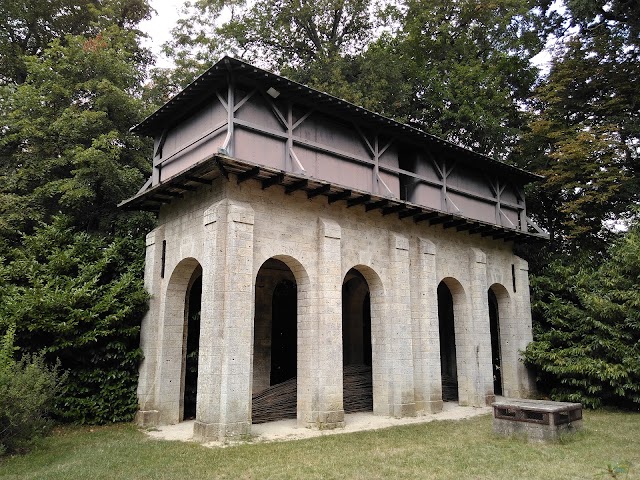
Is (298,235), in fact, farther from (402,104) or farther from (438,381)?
(402,104)

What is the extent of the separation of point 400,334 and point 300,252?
396 cm

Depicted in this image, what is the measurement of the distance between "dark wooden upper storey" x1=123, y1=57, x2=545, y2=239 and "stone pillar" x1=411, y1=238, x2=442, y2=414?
5.02ft

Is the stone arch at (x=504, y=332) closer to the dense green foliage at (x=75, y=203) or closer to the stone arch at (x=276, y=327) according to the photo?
the stone arch at (x=276, y=327)

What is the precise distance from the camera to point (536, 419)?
970 centimetres

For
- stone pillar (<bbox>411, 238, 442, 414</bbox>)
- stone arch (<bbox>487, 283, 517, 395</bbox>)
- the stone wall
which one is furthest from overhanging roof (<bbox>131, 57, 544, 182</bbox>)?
stone arch (<bbox>487, 283, 517, 395</bbox>)

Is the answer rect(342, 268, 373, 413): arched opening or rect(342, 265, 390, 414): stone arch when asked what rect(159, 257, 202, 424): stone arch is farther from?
rect(342, 268, 373, 413): arched opening

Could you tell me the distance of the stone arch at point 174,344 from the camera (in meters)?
12.2

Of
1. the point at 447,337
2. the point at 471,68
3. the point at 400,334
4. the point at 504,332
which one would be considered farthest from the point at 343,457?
the point at 471,68

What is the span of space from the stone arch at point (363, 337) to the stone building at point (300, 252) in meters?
0.07

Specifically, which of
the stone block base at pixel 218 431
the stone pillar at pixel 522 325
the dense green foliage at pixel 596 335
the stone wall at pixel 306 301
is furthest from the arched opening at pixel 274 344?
the dense green foliage at pixel 596 335

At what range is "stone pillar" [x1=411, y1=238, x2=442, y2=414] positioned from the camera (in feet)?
45.4

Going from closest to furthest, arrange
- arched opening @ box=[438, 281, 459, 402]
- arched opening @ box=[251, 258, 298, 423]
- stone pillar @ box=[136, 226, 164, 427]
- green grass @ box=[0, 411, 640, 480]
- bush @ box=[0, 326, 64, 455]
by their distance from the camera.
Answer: green grass @ box=[0, 411, 640, 480] → bush @ box=[0, 326, 64, 455] → stone pillar @ box=[136, 226, 164, 427] → arched opening @ box=[251, 258, 298, 423] → arched opening @ box=[438, 281, 459, 402]

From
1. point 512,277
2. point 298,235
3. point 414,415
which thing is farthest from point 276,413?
point 512,277

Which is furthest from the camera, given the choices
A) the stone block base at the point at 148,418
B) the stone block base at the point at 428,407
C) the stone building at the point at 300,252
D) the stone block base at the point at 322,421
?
the stone block base at the point at 428,407
